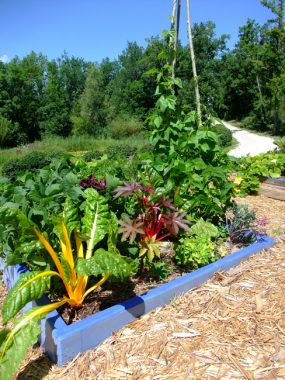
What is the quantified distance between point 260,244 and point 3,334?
2207mm

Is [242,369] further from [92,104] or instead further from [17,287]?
[92,104]

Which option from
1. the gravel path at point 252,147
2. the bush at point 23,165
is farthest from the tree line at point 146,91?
the bush at point 23,165

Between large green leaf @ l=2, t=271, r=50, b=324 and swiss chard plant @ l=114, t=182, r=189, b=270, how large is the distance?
624mm

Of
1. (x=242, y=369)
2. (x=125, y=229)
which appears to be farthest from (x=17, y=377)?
(x=242, y=369)

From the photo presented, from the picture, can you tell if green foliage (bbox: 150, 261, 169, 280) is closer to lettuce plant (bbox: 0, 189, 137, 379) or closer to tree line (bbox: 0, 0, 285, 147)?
lettuce plant (bbox: 0, 189, 137, 379)

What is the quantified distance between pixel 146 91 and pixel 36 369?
31545mm

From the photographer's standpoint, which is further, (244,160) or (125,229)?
(244,160)

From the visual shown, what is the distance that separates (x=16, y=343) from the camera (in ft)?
5.45

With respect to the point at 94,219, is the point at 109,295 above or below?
below

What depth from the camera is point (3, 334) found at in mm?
1673

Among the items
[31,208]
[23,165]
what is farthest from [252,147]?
[31,208]

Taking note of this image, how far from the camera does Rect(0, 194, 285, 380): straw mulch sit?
1711mm

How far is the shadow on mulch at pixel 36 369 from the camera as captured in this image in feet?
5.85

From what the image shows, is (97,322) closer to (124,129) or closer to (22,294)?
(22,294)
